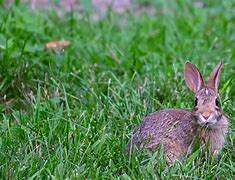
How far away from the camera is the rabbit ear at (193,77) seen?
16.7 ft

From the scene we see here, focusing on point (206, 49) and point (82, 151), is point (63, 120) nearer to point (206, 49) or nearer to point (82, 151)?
point (82, 151)

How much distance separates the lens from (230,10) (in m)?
8.09

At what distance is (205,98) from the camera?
486cm

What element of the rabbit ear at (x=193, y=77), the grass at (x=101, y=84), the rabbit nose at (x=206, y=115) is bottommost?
the grass at (x=101, y=84)

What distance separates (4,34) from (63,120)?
1.49 metres

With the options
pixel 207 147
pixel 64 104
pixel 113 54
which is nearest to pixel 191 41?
pixel 113 54

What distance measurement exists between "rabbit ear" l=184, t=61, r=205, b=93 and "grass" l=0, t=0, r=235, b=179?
13.2 inches

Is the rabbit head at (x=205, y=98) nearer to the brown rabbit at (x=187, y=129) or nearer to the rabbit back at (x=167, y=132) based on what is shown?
the brown rabbit at (x=187, y=129)

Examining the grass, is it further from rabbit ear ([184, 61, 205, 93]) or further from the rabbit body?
rabbit ear ([184, 61, 205, 93])

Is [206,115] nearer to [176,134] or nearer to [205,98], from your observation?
[205,98]

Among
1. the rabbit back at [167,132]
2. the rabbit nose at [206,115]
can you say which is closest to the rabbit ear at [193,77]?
the rabbit back at [167,132]

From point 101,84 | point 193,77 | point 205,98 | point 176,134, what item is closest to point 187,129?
point 176,134

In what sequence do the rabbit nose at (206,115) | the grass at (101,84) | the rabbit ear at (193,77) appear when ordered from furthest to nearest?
the rabbit ear at (193,77)
the rabbit nose at (206,115)
the grass at (101,84)

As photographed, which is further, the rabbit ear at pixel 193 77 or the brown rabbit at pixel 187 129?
the rabbit ear at pixel 193 77
